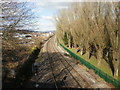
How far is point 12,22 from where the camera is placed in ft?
24.6

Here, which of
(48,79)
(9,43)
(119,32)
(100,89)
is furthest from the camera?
(119,32)

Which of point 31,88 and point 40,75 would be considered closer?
point 31,88

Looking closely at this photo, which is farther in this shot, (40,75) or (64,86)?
(40,75)

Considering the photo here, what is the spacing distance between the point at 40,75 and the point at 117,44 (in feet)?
28.6

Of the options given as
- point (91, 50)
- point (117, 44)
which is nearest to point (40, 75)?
point (117, 44)

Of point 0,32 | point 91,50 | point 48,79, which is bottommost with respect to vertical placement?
point 91,50

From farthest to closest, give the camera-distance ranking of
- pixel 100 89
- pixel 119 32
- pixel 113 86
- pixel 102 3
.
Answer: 1. pixel 102 3
2. pixel 119 32
3. pixel 113 86
4. pixel 100 89

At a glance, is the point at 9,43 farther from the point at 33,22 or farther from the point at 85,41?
the point at 85,41

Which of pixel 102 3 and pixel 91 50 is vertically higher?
pixel 102 3

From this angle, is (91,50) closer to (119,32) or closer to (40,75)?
(119,32)

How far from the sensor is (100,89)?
31.6 ft

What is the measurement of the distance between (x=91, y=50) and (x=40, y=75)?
45.6 ft

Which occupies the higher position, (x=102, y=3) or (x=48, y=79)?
(x=102, y=3)

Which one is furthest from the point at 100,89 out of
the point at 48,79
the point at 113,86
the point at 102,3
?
the point at 102,3
